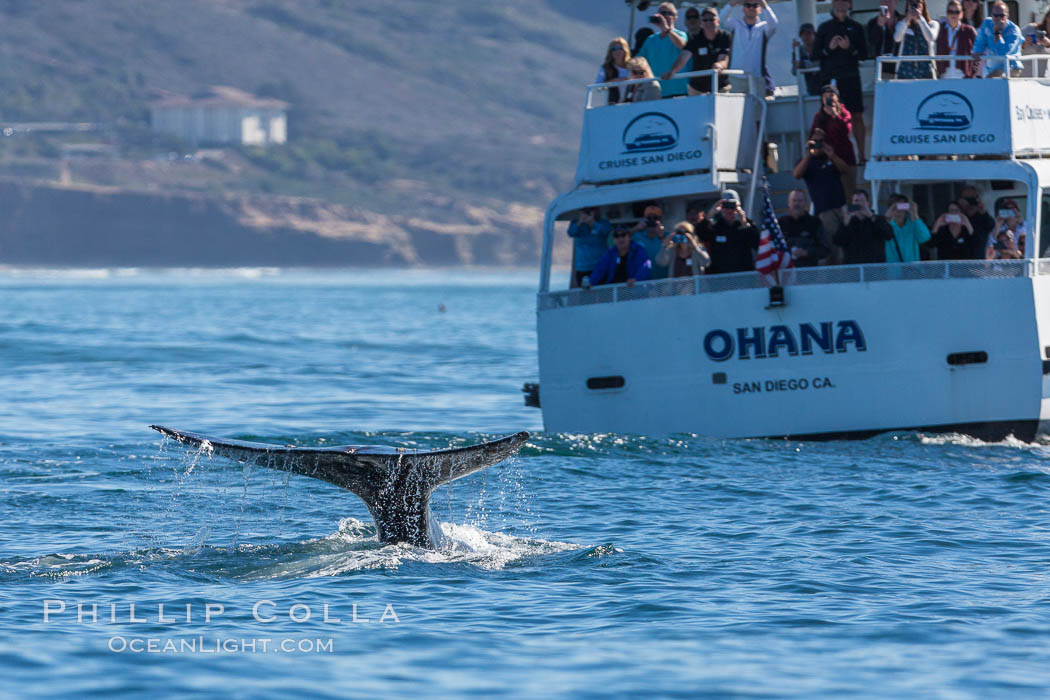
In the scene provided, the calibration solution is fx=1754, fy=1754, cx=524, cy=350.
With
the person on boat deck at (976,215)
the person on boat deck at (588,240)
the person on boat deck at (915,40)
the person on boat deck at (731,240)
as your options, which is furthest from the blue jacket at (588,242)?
the person on boat deck at (976,215)

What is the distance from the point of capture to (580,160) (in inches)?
901

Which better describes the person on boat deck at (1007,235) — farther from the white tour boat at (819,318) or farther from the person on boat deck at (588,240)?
the person on boat deck at (588,240)

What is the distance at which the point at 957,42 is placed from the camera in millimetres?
22016

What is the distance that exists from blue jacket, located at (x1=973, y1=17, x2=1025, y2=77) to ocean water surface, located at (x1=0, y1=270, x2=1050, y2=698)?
4931 millimetres

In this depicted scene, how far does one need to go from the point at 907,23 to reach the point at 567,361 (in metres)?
6.03

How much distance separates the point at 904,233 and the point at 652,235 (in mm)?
3117

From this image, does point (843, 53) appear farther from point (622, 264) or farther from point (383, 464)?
point (383, 464)

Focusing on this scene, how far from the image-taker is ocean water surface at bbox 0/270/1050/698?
10719 millimetres

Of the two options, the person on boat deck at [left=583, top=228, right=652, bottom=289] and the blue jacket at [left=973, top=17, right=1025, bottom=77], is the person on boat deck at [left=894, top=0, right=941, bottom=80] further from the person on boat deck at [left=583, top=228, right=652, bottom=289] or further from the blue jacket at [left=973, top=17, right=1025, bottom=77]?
the person on boat deck at [left=583, top=228, right=652, bottom=289]

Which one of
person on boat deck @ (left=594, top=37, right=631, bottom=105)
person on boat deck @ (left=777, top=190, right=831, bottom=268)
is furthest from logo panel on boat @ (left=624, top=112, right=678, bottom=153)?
person on boat deck @ (left=777, top=190, right=831, bottom=268)

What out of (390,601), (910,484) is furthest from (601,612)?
(910,484)

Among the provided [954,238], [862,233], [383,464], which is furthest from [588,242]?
[383,464]

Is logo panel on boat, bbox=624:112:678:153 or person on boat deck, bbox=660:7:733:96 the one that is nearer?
logo panel on boat, bbox=624:112:678:153

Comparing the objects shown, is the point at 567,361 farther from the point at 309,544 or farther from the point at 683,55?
the point at 309,544
